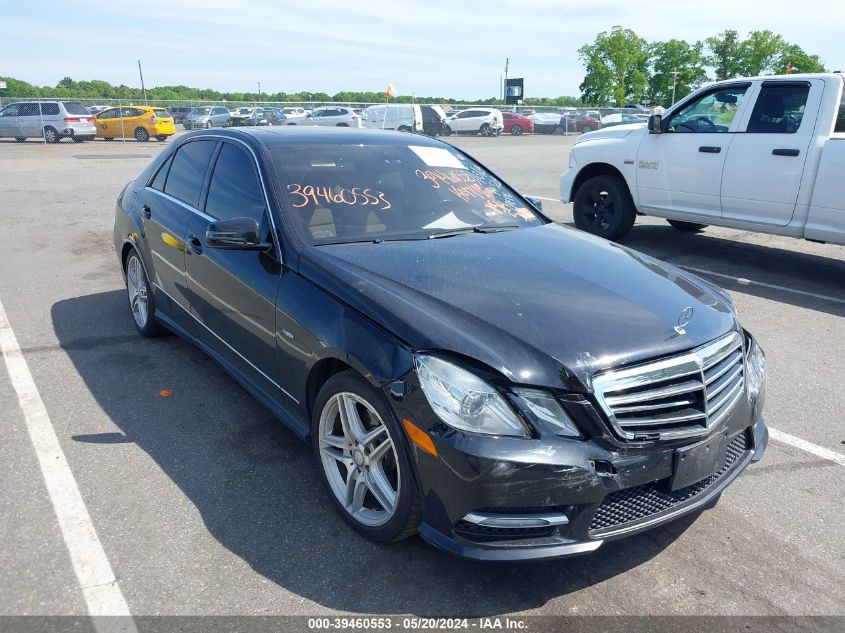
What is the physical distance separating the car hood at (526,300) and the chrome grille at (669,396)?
0.06 metres

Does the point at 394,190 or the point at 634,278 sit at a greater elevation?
the point at 394,190

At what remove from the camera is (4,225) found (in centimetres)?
1008

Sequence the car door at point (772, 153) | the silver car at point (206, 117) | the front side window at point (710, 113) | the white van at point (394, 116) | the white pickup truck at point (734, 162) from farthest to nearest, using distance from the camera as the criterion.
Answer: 1. the silver car at point (206, 117)
2. the white van at point (394, 116)
3. the front side window at point (710, 113)
4. the car door at point (772, 153)
5. the white pickup truck at point (734, 162)

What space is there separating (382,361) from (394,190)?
1.55m

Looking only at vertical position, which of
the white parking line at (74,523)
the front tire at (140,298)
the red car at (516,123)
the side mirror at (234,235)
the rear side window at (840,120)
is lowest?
the red car at (516,123)

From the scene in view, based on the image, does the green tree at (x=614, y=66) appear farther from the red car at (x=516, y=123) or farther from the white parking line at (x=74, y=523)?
the white parking line at (x=74, y=523)

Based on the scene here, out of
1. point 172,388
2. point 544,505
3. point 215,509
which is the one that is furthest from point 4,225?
point 544,505

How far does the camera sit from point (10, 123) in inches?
1139

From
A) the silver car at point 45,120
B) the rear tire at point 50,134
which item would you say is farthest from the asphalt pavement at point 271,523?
the rear tire at point 50,134

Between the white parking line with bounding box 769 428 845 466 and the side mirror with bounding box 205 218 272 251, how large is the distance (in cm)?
303

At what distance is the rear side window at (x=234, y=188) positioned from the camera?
376 centimetres

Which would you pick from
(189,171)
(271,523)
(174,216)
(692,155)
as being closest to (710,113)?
(692,155)

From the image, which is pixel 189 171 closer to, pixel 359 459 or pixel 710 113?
pixel 359 459

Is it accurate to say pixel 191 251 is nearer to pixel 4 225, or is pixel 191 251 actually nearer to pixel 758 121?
pixel 758 121
